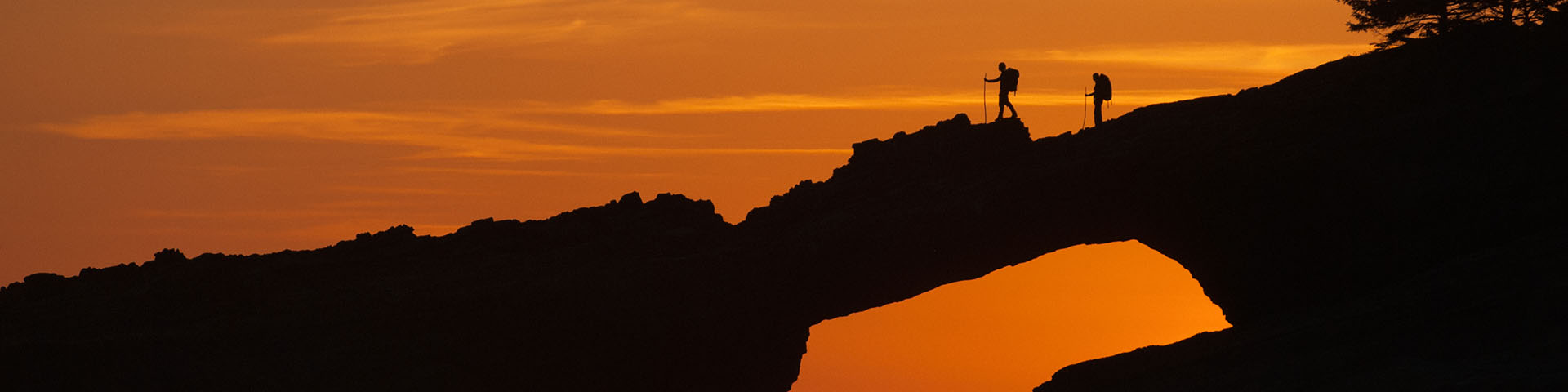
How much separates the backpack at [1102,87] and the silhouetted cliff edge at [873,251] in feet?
2.19

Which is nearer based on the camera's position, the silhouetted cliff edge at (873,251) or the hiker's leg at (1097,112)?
the silhouetted cliff edge at (873,251)

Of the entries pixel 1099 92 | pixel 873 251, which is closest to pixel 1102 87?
pixel 1099 92

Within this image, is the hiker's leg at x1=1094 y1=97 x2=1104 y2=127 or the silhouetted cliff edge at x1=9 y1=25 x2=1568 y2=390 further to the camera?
the hiker's leg at x1=1094 y1=97 x2=1104 y2=127

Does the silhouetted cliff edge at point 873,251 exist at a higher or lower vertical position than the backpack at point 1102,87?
lower

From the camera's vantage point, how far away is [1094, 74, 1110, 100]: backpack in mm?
41312

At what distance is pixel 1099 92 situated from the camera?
137 feet

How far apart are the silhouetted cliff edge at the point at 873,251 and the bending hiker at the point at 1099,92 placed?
0.53 metres

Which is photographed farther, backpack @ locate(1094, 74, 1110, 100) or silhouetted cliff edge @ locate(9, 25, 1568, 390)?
backpack @ locate(1094, 74, 1110, 100)

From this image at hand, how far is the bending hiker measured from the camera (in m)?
41.3

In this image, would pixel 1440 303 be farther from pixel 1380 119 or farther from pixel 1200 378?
pixel 1380 119

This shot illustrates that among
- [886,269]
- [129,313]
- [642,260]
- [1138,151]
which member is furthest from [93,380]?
[1138,151]

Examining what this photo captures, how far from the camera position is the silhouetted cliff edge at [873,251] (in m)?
35.3

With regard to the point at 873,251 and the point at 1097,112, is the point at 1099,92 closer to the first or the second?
the point at 1097,112

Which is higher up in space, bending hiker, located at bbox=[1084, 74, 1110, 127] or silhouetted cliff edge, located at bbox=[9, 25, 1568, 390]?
bending hiker, located at bbox=[1084, 74, 1110, 127]
